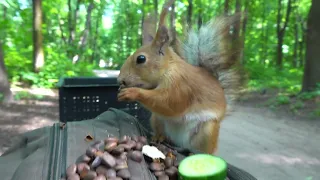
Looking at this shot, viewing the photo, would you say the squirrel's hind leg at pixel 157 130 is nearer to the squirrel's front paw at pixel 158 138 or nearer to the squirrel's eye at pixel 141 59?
the squirrel's front paw at pixel 158 138

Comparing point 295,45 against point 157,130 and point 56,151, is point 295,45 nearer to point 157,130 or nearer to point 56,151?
point 157,130

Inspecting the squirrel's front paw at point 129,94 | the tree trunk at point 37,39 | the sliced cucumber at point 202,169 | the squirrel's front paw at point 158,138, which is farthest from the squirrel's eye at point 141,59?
the tree trunk at point 37,39

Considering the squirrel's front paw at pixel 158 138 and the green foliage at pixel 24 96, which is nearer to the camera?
the squirrel's front paw at pixel 158 138

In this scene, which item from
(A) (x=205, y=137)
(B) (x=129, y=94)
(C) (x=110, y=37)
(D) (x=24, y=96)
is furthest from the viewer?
(C) (x=110, y=37)

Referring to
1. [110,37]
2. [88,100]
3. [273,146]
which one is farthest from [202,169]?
[110,37]

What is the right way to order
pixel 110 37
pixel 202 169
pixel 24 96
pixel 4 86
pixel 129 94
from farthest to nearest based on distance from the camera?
pixel 110 37, pixel 24 96, pixel 4 86, pixel 129 94, pixel 202 169

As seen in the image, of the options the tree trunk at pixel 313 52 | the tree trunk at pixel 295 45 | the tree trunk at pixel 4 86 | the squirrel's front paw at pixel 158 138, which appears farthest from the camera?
the tree trunk at pixel 295 45
